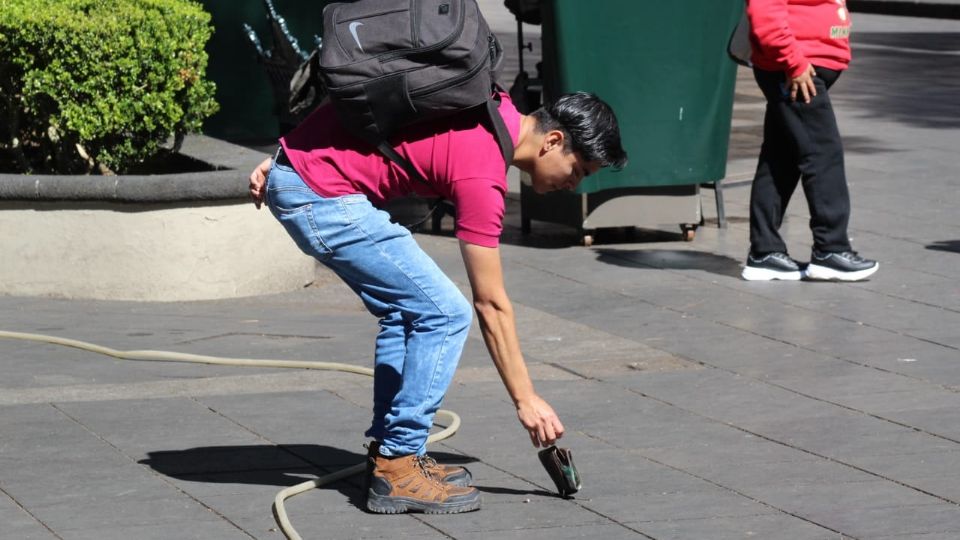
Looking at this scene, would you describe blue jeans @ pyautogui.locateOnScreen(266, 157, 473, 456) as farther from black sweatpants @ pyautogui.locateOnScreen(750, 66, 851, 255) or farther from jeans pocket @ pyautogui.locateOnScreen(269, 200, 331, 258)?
black sweatpants @ pyautogui.locateOnScreen(750, 66, 851, 255)

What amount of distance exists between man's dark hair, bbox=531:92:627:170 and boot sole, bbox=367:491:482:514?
1.06 m

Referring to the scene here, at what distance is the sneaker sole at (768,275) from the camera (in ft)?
26.7

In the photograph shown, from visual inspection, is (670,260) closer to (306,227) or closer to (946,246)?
(946,246)

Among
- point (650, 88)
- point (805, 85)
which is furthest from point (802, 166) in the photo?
point (650, 88)

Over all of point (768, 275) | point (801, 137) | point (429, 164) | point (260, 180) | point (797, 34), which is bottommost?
point (768, 275)

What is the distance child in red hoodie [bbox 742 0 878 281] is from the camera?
7812 millimetres

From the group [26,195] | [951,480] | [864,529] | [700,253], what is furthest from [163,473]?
[700,253]

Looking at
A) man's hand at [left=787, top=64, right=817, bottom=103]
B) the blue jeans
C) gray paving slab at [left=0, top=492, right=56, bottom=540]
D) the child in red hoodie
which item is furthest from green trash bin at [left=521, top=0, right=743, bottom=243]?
gray paving slab at [left=0, top=492, right=56, bottom=540]

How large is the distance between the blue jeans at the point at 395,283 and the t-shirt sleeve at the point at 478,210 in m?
0.32

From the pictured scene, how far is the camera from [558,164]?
4.42 m

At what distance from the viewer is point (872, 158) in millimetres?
12062

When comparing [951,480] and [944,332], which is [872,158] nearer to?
[944,332]

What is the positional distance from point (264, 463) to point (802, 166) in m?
3.86

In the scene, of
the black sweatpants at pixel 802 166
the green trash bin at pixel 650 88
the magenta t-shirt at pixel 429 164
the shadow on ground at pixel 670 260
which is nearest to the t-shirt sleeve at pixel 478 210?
the magenta t-shirt at pixel 429 164
